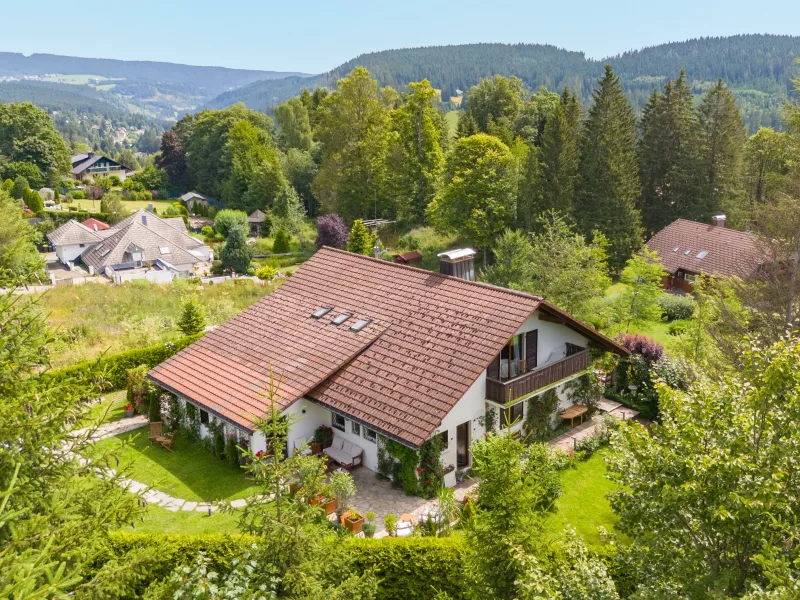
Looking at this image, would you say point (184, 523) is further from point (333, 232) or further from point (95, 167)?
point (95, 167)

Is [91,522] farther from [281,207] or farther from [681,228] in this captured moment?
[281,207]

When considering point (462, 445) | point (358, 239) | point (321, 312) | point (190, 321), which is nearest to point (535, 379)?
point (462, 445)

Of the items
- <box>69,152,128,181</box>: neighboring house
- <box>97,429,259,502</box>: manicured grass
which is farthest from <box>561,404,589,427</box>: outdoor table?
<box>69,152,128,181</box>: neighboring house

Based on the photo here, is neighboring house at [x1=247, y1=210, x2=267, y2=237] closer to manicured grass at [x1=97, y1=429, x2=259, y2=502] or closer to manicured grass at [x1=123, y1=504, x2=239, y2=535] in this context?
manicured grass at [x1=97, y1=429, x2=259, y2=502]

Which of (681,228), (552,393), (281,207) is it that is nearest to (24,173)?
(281,207)

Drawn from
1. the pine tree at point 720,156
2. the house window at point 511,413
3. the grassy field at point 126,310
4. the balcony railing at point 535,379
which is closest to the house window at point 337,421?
the balcony railing at point 535,379

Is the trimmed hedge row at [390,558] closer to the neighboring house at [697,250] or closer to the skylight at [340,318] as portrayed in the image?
the skylight at [340,318]
